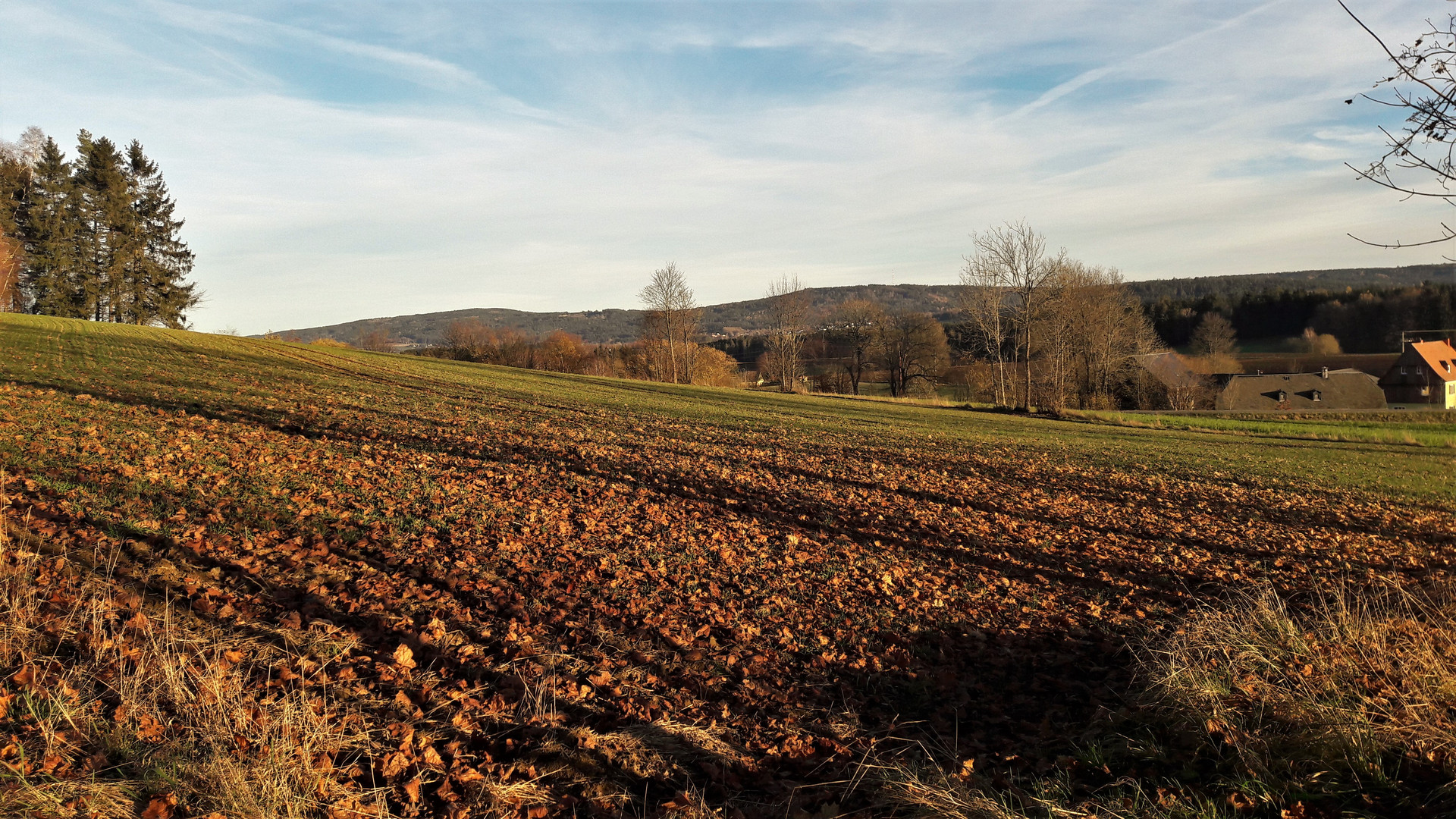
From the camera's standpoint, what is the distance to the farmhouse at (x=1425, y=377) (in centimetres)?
7481

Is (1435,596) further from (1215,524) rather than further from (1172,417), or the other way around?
(1172,417)

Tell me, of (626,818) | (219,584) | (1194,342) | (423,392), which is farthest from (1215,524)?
(1194,342)

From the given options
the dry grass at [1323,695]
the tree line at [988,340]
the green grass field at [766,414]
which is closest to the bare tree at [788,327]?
the tree line at [988,340]

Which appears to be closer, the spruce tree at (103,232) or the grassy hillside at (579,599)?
the grassy hillside at (579,599)

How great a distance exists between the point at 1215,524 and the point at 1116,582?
4.62 m

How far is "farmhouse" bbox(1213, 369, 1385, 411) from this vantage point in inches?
2827

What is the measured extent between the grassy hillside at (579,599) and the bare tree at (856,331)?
69.1 m

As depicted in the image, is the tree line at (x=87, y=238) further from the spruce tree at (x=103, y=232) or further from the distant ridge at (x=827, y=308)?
the distant ridge at (x=827, y=308)

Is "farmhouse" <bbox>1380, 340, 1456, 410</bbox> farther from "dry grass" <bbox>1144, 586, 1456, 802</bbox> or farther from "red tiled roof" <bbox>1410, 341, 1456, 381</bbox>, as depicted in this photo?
"dry grass" <bbox>1144, 586, 1456, 802</bbox>

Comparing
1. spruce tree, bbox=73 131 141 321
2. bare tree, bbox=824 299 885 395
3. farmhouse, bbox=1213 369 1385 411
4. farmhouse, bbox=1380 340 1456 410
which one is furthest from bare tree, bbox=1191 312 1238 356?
spruce tree, bbox=73 131 141 321

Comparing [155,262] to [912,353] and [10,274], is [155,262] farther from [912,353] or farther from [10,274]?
[912,353]

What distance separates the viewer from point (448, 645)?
17.0ft

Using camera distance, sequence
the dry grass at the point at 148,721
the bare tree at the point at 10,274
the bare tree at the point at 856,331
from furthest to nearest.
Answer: the bare tree at the point at 856,331
the bare tree at the point at 10,274
the dry grass at the point at 148,721

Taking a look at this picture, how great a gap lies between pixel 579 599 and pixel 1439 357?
4125 inches
